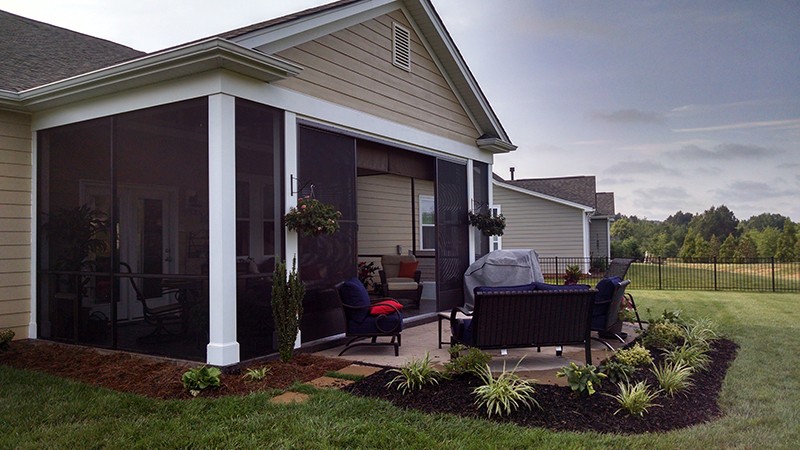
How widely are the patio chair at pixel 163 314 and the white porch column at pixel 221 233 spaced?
20.0 inches

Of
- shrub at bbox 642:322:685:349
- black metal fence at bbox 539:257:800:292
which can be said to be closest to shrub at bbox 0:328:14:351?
shrub at bbox 642:322:685:349

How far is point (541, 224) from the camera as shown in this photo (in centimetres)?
2305

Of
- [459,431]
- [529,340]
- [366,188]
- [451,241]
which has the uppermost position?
[366,188]

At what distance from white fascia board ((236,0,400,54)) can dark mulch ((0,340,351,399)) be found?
138 inches

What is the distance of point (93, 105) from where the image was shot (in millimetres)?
6902

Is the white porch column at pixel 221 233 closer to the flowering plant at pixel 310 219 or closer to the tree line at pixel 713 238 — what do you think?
the flowering plant at pixel 310 219

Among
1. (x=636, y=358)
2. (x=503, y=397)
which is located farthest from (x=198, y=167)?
(x=636, y=358)

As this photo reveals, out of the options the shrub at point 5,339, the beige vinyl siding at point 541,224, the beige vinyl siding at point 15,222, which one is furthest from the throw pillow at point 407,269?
the beige vinyl siding at point 541,224

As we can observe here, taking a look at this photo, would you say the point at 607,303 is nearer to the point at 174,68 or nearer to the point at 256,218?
the point at 256,218

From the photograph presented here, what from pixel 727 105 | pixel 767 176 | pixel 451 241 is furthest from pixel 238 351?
pixel 767 176

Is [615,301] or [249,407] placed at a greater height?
[615,301]

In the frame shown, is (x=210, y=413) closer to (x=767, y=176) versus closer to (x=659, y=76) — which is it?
(x=659, y=76)

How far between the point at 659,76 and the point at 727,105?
2.51 metres

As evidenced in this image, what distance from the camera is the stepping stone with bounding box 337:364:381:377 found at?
5.75 metres
